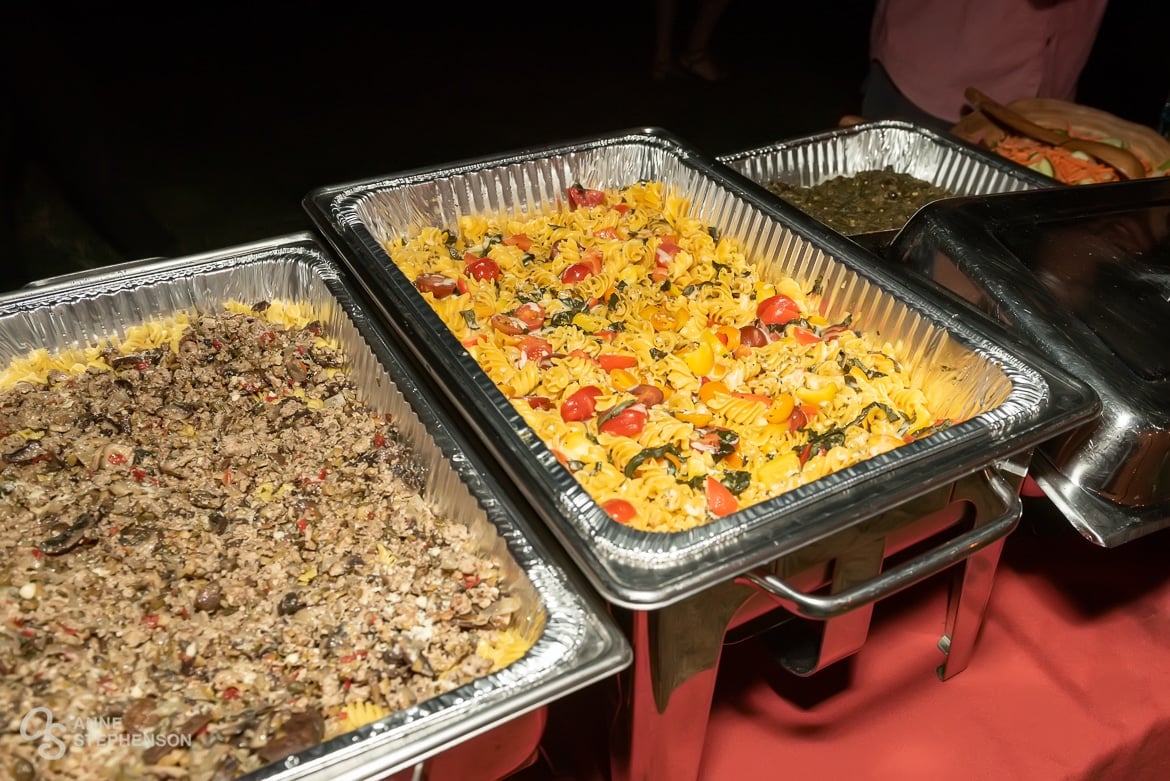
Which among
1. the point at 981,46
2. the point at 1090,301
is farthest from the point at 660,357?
the point at 981,46

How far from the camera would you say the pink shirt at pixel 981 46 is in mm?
2783

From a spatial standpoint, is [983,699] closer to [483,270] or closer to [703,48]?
[483,270]

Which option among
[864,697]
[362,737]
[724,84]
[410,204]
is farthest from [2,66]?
[724,84]

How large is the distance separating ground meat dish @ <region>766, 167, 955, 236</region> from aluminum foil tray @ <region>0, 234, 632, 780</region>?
1224 mm

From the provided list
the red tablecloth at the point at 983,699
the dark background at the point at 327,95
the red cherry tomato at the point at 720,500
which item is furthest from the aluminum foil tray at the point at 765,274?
the dark background at the point at 327,95

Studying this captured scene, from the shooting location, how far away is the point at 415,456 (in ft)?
4.32

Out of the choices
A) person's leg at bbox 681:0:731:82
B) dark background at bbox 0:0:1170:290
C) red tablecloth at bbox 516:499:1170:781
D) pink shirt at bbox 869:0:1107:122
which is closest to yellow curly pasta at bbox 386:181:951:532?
red tablecloth at bbox 516:499:1170:781

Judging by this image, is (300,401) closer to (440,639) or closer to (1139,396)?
(440,639)

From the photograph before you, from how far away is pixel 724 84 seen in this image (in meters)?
5.69

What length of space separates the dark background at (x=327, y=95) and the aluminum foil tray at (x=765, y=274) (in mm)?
976

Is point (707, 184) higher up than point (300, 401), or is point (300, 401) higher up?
point (707, 184)

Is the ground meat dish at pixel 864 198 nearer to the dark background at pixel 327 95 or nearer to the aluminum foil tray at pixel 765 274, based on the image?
the aluminum foil tray at pixel 765 274

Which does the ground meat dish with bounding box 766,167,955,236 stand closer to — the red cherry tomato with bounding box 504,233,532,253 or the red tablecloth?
the red cherry tomato with bounding box 504,233,532,253

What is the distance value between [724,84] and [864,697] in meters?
5.10
